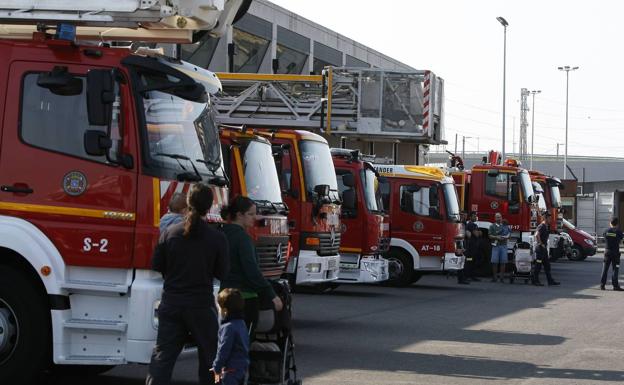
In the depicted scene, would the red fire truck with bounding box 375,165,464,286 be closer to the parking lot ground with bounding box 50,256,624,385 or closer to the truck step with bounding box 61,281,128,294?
the parking lot ground with bounding box 50,256,624,385

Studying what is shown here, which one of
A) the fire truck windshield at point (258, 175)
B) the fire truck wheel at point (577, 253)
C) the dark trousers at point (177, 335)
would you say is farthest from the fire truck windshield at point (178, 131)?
the fire truck wheel at point (577, 253)

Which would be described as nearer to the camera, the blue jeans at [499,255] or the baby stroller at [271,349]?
the baby stroller at [271,349]

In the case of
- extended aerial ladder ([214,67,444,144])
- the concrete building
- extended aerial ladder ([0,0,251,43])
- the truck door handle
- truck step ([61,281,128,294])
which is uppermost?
the concrete building

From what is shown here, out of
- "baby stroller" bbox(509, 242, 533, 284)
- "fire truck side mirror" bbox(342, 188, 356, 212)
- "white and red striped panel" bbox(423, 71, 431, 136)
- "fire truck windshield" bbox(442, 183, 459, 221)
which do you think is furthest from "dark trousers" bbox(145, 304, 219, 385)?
"baby stroller" bbox(509, 242, 533, 284)

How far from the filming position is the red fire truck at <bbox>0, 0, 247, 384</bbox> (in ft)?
31.8

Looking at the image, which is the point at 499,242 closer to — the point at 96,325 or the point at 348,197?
the point at 348,197

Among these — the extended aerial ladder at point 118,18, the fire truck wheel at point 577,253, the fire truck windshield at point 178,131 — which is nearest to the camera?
the fire truck windshield at point 178,131

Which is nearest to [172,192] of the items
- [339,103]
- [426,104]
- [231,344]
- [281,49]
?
[231,344]

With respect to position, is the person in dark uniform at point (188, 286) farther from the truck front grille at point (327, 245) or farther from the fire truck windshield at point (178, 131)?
the truck front grille at point (327, 245)

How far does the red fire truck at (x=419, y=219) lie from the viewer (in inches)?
1048

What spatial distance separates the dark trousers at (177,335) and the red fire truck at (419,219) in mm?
18173

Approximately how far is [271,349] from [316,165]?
9715 mm

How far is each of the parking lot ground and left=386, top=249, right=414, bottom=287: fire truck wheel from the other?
0.48 m

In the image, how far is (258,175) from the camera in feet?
49.2
